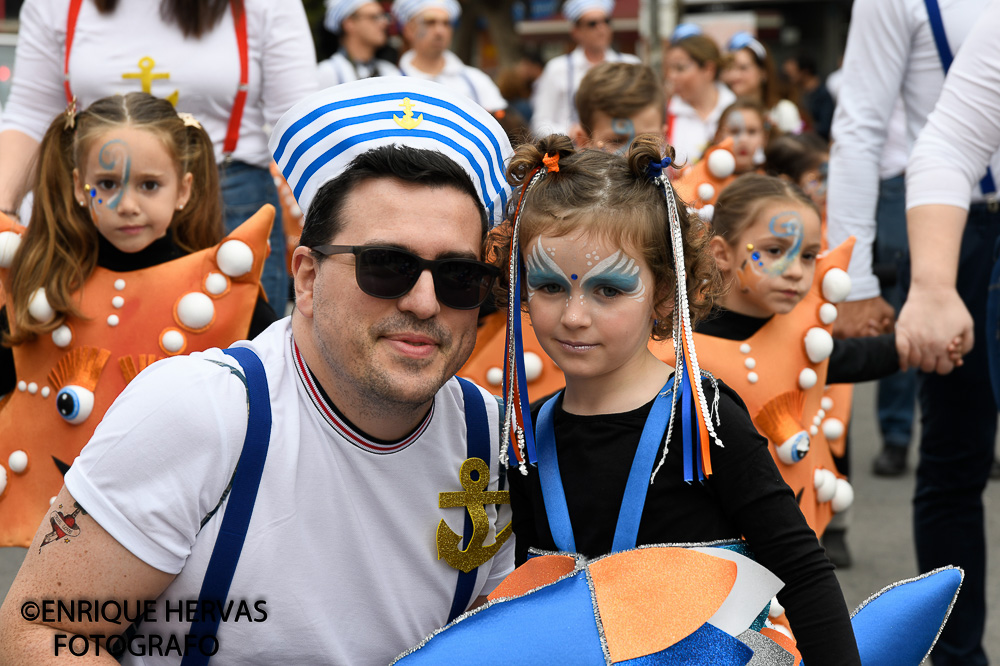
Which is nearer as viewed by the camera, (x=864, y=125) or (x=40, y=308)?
(x=40, y=308)

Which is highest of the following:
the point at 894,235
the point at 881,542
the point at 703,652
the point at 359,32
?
the point at 359,32

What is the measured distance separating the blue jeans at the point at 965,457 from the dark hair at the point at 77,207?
2.20 m

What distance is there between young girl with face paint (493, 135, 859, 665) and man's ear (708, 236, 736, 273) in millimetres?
1036

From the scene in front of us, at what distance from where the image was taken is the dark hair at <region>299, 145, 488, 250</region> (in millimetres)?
2096

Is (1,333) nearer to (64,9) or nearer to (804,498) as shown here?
(64,9)

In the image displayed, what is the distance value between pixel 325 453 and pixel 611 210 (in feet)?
2.31

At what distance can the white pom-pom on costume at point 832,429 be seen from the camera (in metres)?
3.40

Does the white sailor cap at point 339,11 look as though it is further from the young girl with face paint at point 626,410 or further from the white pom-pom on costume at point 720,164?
the young girl with face paint at point 626,410

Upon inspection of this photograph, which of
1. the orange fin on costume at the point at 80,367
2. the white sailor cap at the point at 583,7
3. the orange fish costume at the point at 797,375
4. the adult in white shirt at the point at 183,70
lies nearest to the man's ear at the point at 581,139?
the orange fish costume at the point at 797,375

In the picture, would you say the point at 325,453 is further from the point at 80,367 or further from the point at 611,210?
the point at 80,367

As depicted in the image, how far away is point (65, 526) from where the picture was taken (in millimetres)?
1906

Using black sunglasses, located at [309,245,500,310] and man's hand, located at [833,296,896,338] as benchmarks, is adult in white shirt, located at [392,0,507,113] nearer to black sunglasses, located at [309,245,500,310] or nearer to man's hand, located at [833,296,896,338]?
man's hand, located at [833,296,896,338]

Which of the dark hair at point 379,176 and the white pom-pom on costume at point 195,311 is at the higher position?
the dark hair at point 379,176

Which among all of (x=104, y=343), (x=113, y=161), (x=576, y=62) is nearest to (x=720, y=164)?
(x=113, y=161)
